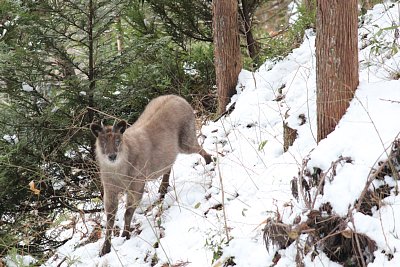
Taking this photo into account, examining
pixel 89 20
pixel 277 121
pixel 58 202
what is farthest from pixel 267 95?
pixel 58 202

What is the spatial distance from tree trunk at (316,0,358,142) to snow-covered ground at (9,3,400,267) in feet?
0.50

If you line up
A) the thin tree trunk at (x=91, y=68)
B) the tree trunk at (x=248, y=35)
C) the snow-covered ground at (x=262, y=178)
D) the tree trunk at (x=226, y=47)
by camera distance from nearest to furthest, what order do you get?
the snow-covered ground at (x=262, y=178)
the thin tree trunk at (x=91, y=68)
the tree trunk at (x=226, y=47)
the tree trunk at (x=248, y=35)

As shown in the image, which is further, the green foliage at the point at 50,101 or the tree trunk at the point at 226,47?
the tree trunk at the point at 226,47

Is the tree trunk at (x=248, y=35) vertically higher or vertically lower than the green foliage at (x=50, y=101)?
higher

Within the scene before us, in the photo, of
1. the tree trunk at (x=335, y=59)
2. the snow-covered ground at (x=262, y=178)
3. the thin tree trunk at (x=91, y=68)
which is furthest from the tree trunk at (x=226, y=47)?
the tree trunk at (x=335, y=59)

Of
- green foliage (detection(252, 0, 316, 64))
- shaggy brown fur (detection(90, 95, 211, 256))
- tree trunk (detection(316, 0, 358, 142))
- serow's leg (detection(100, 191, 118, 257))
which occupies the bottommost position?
serow's leg (detection(100, 191, 118, 257))

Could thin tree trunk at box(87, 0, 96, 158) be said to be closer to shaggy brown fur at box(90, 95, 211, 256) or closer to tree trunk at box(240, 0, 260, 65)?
shaggy brown fur at box(90, 95, 211, 256)

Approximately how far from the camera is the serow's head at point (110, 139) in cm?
678

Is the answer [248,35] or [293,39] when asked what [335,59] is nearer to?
[293,39]

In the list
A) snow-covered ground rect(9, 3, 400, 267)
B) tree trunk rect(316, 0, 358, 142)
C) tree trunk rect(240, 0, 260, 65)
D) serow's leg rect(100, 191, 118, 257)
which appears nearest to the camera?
snow-covered ground rect(9, 3, 400, 267)

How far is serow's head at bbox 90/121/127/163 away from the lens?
A: 6.78 metres

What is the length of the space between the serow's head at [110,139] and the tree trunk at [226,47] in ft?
9.17

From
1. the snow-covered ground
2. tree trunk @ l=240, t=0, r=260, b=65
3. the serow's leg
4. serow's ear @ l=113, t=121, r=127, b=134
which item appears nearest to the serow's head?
serow's ear @ l=113, t=121, r=127, b=134

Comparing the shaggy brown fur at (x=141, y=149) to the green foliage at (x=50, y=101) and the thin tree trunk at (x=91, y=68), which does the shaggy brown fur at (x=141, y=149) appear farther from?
the thin tree trunk at (x=91, y=68)
